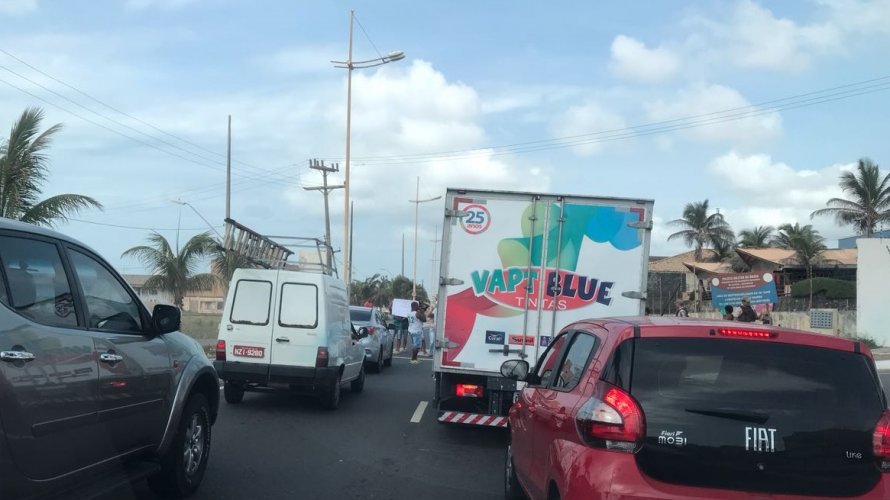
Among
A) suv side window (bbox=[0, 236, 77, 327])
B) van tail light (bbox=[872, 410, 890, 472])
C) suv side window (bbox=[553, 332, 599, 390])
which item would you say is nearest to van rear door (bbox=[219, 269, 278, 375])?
suv side window (bbox=[0, 236, 77, 327])

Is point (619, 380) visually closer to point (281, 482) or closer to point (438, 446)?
point (281, 482)

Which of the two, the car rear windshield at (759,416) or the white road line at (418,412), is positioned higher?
the car rear windshield at (759,416)

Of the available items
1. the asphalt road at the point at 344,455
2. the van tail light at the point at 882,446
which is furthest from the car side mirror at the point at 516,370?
the van tail light at the point at 882,446

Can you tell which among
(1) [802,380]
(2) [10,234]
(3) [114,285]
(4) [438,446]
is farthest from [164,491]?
(1) [802,380]

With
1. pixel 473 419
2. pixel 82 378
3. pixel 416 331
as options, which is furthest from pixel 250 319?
pixel 416 331

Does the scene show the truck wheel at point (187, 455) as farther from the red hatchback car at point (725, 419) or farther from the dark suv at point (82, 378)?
the red hatchback car at point (725, 419)

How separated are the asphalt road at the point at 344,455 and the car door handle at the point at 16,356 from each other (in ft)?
8.87

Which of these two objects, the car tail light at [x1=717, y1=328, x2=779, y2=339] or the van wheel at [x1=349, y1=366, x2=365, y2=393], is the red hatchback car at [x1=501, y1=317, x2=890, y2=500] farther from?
the van wheel at [x1=349, y1=366, x2=365, y2=393]

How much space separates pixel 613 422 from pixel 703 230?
58601 millimetres

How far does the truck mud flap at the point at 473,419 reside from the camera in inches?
378

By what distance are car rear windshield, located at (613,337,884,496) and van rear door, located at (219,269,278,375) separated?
8303mm

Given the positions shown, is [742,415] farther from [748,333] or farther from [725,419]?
[748,333]

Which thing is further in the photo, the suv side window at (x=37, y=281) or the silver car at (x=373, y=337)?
the silver car at (x=373, y=337)

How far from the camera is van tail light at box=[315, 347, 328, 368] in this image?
11703 mm
